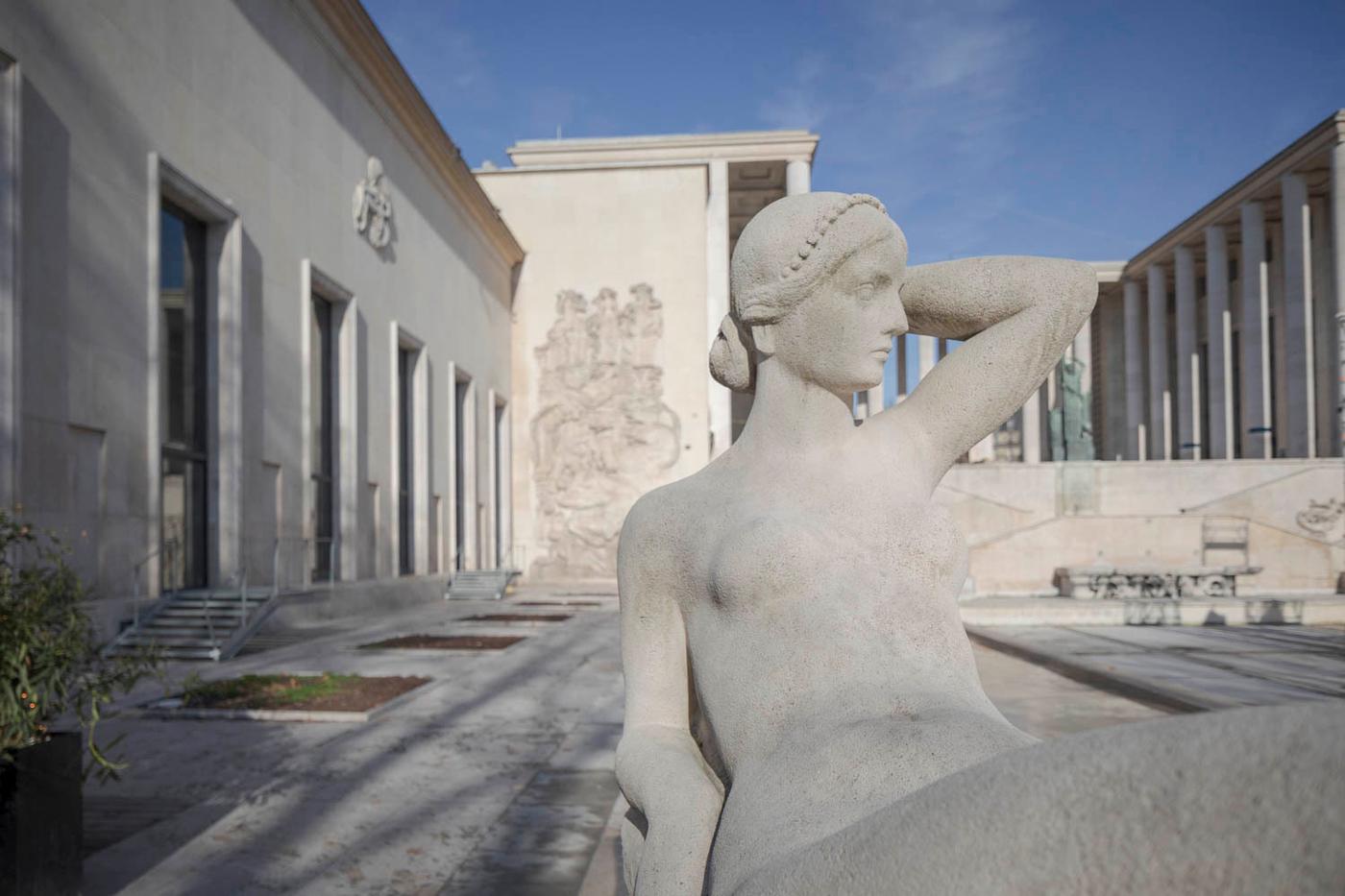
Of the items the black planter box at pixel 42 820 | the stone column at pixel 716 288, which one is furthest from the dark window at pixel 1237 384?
the black planter box at pixel 42 820

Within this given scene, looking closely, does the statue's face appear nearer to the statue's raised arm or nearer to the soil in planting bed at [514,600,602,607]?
the statue's raised arm

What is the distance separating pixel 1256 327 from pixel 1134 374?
998cm

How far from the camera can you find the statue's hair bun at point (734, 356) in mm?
2248

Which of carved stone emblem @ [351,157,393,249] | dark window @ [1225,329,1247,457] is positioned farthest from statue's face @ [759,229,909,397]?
dark window @ [1225,329,1247,457]

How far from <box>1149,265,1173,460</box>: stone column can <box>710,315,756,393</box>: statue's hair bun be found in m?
45.1

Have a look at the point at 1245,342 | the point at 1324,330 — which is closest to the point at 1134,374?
the point at 1245,342

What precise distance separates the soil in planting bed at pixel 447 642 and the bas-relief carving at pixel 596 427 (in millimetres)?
17722

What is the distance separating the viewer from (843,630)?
1.80 meters

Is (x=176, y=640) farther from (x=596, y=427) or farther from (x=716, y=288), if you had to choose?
(x=716, y=288)

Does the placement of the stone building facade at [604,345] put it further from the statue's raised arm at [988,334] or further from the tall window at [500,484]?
the statue's raised arm at [988,334]

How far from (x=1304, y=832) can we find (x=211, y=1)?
57.7 ft

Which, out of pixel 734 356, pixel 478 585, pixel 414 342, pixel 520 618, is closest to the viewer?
pixel 734 356

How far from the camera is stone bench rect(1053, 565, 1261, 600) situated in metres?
20.2

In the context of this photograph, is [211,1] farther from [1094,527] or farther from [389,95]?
[1094,527]
